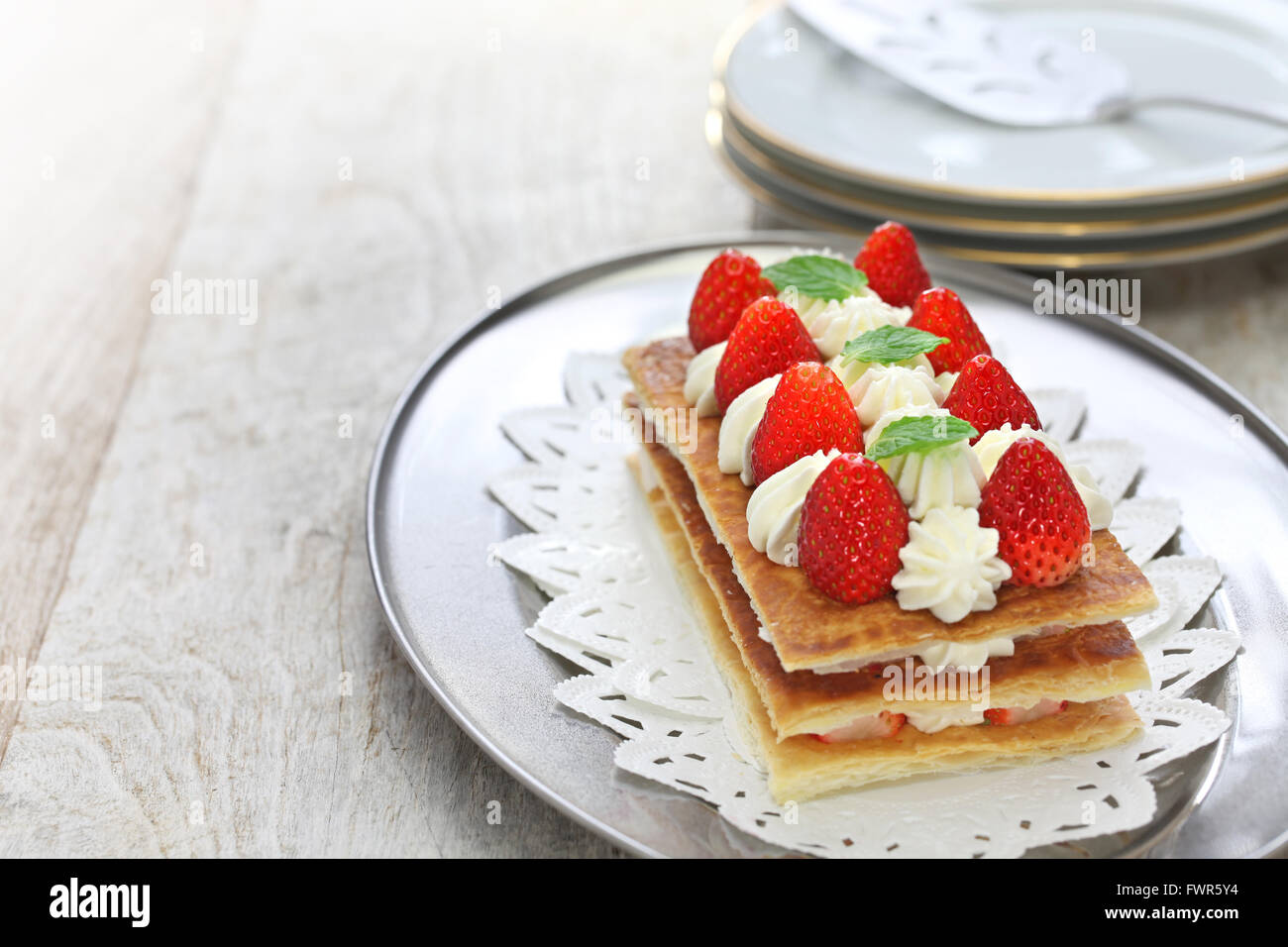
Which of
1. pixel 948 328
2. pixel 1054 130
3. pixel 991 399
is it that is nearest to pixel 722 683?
pixel 991 399

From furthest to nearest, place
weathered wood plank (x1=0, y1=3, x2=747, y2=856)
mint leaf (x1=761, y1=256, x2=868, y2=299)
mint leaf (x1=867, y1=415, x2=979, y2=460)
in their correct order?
mint leaf (x1=761, y1=256, x2=868, y2=299) → weathered wood plank (x1=0, y1=3, x2=747, y2=856) → mint leaf (x1=867, y1=415, x2=979, y2=460)

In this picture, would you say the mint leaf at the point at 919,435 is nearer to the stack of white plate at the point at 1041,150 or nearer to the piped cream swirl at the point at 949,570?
the piped cream swirl at the point at 949,570

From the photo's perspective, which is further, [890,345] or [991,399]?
[890,345]

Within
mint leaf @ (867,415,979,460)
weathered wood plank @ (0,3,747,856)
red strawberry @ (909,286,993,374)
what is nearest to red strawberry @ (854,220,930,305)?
red strawberry @ (909,286,993,374)

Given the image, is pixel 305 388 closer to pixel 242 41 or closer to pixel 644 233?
pixel 644 233

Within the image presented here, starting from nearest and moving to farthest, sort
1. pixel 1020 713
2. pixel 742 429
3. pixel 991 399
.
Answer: pixel 1020 713
pixel 991 399
pixel 742 429

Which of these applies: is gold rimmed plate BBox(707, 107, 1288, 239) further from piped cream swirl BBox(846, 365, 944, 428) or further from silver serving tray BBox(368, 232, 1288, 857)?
piped cream swirl BBox(846, 365, 944, 428)

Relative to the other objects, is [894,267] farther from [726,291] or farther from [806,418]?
[806,418]
